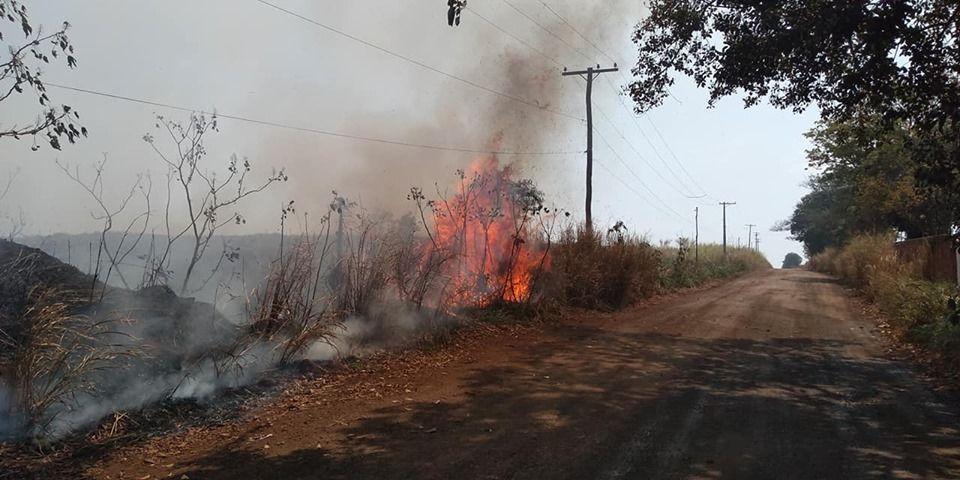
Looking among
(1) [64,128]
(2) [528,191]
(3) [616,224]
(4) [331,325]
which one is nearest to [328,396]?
(4) [331,325]

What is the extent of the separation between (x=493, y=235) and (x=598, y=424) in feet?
23.0

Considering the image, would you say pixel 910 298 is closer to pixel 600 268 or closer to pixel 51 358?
pixel 600 268

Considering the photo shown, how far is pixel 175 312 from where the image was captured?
21.7ft

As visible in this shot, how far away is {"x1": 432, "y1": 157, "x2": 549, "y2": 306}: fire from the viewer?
35.8ft

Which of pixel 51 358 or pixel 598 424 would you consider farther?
pixel 598 424

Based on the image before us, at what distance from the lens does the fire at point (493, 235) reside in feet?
35.8

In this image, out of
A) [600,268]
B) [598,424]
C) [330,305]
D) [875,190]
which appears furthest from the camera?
[875,190]

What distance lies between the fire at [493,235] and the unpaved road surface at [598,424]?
256cm

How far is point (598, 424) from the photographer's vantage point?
202 inches

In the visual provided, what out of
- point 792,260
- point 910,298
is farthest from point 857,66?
point 792,260

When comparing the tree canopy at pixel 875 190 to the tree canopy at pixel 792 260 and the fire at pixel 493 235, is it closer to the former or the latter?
the fire at pixel 493 235

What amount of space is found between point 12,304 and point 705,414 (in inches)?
238

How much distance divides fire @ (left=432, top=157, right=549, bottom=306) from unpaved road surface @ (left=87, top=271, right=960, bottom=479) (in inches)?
101

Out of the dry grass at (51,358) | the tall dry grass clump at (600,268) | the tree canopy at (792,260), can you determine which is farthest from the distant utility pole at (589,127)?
the tree canopy at (792,260)
